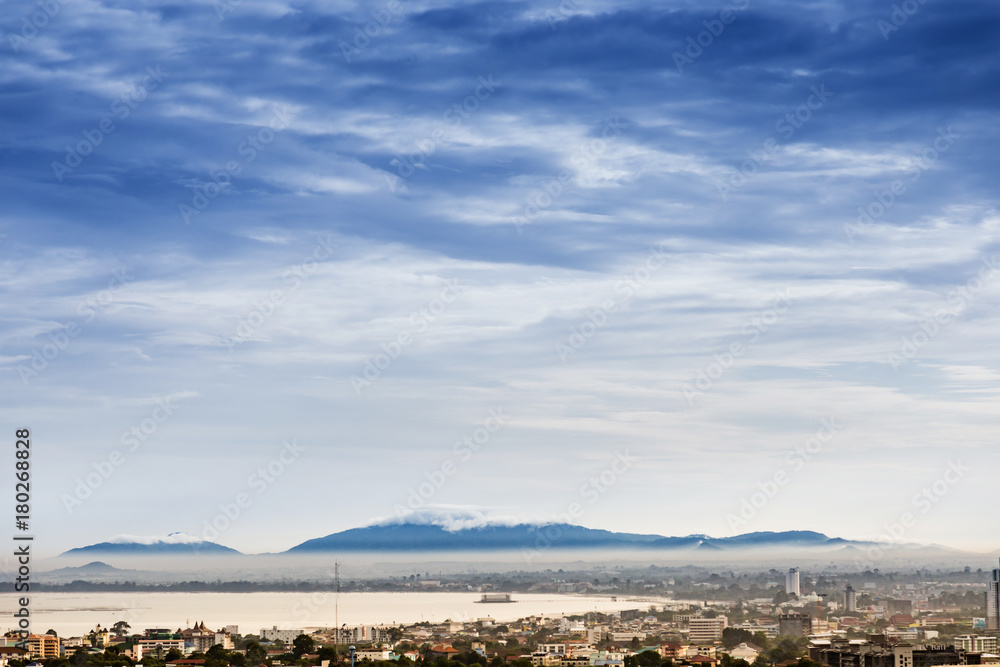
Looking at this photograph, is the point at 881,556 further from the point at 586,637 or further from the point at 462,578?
the point at 586,637

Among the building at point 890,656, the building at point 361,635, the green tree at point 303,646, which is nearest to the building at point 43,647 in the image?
the green tree at point 303,646

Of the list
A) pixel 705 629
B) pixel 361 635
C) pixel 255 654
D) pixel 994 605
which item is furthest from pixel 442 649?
pixel 994 605

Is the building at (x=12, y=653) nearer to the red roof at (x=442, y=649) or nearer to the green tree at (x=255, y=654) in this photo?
the green tree at (x=255, y=654)

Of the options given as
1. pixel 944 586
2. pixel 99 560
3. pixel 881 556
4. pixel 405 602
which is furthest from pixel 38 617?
pixel 881 556

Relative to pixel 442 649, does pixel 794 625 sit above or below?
below

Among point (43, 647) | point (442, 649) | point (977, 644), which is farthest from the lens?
point (977, 644)

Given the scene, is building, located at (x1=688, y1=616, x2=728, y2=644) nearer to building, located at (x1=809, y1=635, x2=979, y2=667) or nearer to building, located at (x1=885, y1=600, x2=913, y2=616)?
building, located at (x1=809, y1=635, x2=979, y2=667)

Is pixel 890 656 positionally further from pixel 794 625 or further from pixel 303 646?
pixel 794 625
